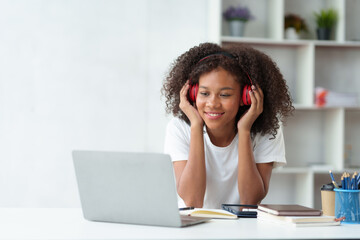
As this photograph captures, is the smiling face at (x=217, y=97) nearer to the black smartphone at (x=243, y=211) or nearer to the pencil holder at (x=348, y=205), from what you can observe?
the black smartphone at (x=243, y=211)

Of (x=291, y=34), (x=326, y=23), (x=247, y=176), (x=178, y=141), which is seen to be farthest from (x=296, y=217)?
(x=326, y=23)

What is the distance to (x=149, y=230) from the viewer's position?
3.95 ft

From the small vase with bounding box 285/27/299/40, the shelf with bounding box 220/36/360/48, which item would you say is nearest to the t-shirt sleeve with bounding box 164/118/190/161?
the shelf with bounding box 220/36/360/48

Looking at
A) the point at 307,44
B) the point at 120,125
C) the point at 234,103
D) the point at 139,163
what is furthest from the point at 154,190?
the point at 307,44

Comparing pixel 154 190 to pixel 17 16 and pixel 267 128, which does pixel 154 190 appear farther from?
pixel 17 16

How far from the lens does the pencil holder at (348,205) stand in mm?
1400

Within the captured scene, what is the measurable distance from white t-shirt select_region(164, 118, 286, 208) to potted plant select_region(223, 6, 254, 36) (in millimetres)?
1448

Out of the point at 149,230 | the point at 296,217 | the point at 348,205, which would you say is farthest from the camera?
the point at 348,205

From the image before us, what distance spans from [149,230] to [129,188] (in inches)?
5.0

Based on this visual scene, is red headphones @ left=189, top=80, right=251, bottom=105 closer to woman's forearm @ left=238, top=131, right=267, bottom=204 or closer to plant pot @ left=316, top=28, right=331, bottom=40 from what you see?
woman's forearm @ left=238, top=131, right=267, bottom=204

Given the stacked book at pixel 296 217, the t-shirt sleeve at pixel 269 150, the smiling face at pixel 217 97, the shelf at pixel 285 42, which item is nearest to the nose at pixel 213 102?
the smiling face at pixel 217 97

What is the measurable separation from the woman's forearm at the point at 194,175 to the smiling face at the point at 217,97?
0.08 meters

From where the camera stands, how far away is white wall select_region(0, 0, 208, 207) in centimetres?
330

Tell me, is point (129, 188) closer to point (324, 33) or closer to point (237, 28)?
point (237, 28)
